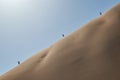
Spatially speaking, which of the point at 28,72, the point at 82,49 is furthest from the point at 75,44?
the point at 28,72

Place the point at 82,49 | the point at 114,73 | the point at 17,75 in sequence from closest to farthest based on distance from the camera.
→ the point at 114,73
the point at 82,49
the point at 17,75

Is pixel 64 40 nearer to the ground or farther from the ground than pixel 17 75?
farther from the ground

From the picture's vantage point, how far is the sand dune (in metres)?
4.59

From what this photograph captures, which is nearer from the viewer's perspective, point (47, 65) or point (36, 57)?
point (47, 65)

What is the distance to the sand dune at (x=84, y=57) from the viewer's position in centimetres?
459

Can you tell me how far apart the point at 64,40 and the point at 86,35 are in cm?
47

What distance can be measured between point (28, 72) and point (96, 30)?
51.7 inches

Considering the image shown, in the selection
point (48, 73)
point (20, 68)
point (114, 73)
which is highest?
point (20, 68)

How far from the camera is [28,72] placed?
5.28m

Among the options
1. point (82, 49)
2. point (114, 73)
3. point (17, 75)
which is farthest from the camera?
point (17, 75)

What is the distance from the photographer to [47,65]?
5.14 meters

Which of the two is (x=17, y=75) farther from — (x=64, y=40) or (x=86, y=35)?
(x=86, y=35)

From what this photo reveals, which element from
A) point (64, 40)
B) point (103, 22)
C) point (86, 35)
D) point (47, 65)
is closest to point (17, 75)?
point (47, 65)

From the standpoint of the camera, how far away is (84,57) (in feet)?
16.0
